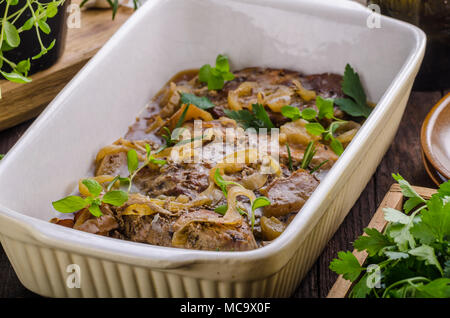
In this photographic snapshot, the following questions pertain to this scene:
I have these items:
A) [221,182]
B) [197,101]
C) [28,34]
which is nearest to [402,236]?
[221,182]

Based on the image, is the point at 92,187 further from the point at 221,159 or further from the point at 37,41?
the point at 37,41

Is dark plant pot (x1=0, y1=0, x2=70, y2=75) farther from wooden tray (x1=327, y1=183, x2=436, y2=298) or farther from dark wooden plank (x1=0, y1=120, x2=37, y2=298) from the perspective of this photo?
wooden tray (x1=327, y1=183, x2=436, y2=298)

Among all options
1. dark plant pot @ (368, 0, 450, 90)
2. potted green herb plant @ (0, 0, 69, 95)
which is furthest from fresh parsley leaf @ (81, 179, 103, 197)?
A: dark plant pot @ (368, 0, 450, 90)

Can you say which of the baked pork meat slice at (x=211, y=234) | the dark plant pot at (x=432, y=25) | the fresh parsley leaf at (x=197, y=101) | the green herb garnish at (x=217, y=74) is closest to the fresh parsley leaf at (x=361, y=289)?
the baked pork meat slice at (x=211, y=234)

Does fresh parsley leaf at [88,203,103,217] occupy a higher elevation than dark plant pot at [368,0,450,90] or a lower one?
lower

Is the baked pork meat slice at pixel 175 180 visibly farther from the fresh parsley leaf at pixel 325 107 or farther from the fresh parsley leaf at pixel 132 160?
the fresh parsley leaf at pixel 325 107
